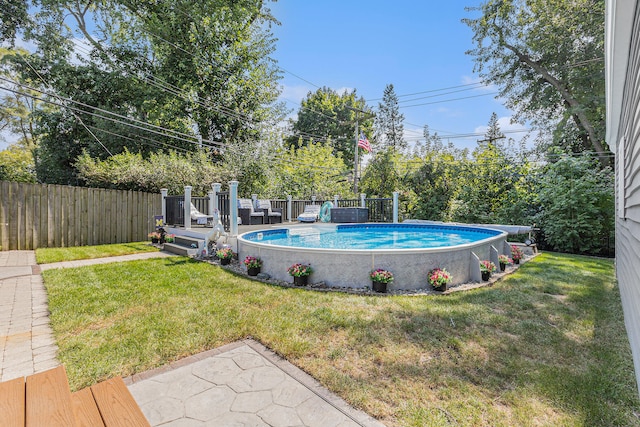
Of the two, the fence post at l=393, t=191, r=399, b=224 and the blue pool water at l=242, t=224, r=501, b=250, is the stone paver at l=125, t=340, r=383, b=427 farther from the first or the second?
the fence post at l=393, t=191, r=399, b=224

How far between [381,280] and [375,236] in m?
5.46

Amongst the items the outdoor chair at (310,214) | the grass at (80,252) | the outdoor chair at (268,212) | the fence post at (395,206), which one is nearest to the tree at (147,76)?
the outdoor chair at (268,212)

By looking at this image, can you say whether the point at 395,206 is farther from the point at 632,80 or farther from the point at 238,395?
the point at 238,395

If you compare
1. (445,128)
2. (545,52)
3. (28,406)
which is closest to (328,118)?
(445,128)

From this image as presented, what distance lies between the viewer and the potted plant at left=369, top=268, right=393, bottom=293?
466cm

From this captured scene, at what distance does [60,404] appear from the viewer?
1.16 meters

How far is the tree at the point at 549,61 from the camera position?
13.0 metres

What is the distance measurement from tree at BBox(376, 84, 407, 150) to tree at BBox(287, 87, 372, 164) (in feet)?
8.23

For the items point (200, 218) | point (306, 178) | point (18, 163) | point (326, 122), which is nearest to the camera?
point (200, 218)

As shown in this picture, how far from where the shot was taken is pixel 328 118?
3048 centimetres

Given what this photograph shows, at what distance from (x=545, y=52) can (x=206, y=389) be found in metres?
19.0

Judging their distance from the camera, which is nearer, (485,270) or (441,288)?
(441,288)

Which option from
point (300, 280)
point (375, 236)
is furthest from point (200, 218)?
point (300, 280)

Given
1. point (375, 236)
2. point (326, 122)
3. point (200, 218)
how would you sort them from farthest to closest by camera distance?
point (326, 122) → point (375, 236) → point (200, 218)
